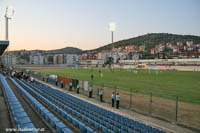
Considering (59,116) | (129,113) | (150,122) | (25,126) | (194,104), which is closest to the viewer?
(25,126)

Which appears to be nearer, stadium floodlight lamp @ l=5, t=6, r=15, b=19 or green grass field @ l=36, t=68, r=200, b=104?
stadium floodlight lamp @ l=5, t=6, r=15, b=19

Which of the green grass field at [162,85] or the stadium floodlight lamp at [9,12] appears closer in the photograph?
the stadium floodlight lamp at [9,12]

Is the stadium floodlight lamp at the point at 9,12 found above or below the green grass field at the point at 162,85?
above

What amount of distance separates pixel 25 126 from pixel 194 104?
611 inches

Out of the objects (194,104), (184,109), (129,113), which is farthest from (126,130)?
(194,104)

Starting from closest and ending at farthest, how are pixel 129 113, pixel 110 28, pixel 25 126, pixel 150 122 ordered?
1. pixel 25 126
2. pixel 150 122
3. pixel 129 113
4. pixel 110 28

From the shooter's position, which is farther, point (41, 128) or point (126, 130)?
point (41, 128)

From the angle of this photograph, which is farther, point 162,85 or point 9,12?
point 162,85

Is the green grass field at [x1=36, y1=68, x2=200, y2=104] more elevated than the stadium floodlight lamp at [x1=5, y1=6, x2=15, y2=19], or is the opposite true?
the stadium floodlight lamp at [x1=5, y1=6, x2=15, y2=19]

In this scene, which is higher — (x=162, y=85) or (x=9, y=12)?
(x=9, y=12)

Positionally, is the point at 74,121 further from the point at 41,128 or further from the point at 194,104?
the point at 194,104

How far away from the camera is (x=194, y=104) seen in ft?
51.6

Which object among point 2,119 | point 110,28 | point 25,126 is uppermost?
point 110,28

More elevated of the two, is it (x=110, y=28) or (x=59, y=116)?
(x=110, y=28)
